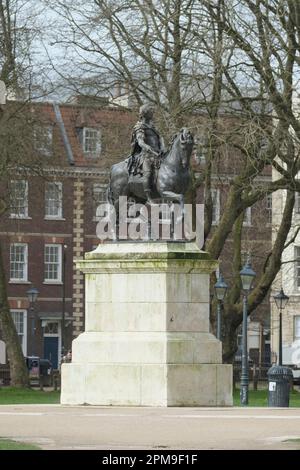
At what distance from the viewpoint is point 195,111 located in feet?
167

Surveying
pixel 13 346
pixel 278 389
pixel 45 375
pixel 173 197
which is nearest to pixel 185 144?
pixel 173 197

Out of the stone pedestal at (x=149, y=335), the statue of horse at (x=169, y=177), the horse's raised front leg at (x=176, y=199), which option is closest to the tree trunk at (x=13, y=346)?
the statue of horse at (x=169, y=177)

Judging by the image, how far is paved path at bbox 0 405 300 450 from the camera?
23.8 metres

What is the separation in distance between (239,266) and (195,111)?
32.5ft

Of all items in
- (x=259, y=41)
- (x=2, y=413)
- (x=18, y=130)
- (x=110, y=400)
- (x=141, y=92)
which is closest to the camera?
(x=2, y=413)

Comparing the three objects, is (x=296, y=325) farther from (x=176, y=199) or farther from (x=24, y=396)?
(x=176, y=199)

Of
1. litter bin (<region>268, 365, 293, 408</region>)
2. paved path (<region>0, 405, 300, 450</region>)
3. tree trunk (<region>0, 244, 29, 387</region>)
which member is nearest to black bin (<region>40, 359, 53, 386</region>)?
tree trunk (<region>0, 244, 29, 387</region>)

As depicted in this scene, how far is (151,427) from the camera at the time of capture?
27.3 m

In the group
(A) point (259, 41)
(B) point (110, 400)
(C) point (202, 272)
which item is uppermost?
(A) point (259, 41)

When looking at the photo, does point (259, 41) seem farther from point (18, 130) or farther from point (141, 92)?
point (18, 130)

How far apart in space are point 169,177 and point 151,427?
375 inches

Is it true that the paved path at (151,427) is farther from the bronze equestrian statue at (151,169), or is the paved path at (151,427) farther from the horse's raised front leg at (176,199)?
the bronze equestrian statue at (151,169)

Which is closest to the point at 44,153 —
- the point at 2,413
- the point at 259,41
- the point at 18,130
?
the point at 18,130

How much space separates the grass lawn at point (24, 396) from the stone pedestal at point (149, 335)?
38.9 ft
